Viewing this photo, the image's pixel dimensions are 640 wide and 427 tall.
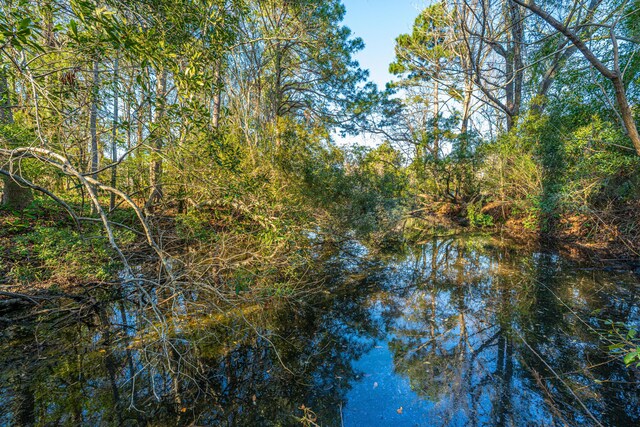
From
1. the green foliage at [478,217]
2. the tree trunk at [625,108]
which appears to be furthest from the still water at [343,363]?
the green foliage at [478,217]

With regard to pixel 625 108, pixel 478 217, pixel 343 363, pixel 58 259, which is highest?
pixel 625 108

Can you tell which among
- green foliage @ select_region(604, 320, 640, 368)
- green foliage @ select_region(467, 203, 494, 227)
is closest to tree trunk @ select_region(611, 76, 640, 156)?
green foliage @ select_region(604, 320, 640, 368)

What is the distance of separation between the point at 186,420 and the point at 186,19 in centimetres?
423

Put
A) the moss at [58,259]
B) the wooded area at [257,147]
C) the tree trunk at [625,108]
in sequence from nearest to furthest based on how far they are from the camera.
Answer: the wooded area at [257,147] < the tree trunk at [625,108] < the moss at [58,259]

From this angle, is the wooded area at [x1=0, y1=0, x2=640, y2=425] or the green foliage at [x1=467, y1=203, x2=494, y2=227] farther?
the green foliage at [x1=467, y1=203, x2=494, y2=227]

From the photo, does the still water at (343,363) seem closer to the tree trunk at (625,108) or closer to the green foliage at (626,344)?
the green foliage at (626,344)

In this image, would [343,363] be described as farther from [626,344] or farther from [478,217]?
[478,217]

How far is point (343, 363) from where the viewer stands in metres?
3.13

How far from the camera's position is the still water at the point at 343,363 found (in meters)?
2.38

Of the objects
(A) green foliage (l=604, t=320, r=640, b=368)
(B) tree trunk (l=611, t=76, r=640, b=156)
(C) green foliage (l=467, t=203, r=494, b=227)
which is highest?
(B) tree trunk (l=611, t=76, r=640, b=156)

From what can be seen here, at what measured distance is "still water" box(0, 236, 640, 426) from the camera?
238cm

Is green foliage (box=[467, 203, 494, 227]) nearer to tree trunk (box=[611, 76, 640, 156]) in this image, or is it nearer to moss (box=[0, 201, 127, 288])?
tree trunk (box=[611, 76, 640, 156])

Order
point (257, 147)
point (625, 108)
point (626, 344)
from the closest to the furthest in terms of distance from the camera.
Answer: point (626, 344), point (625, 108), point (257, 147)

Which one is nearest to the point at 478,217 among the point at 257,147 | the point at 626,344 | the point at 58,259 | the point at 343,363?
the point at 626,344
